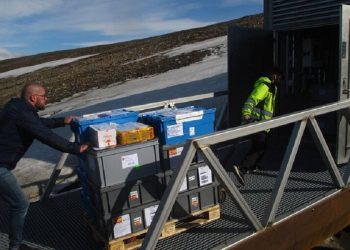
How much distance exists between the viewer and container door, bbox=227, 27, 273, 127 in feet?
22.3

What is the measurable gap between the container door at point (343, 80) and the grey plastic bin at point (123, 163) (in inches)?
118

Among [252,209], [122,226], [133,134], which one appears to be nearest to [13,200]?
[122,226]

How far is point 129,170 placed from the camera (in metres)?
3.84

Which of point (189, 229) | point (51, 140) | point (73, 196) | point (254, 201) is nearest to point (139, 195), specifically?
point (189, 229)

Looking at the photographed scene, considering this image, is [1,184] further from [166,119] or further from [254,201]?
[254,201]

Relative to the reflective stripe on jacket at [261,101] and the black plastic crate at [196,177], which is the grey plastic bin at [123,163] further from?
the reflective stripe on jacket at [261,101]

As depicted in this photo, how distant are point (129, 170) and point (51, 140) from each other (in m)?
0.82

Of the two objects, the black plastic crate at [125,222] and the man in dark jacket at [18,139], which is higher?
the man in dark jacket at [18,139]

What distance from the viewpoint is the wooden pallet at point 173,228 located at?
3.83 meters

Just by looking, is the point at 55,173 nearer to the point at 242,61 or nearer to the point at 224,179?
the point at 224,179

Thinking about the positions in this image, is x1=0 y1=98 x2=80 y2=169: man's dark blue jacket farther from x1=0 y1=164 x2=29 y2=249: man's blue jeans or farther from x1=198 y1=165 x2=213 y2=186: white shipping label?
x1=198 y1=165 x2=213 y2=186: white shipping label

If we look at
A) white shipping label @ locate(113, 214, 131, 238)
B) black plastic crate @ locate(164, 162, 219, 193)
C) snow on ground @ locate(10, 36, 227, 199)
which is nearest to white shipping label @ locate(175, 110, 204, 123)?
black plastic crate @ locate(164, 162, 219, 193)

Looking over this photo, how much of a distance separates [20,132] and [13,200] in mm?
694

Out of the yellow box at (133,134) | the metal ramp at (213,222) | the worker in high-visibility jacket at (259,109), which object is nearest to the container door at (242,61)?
the worker in high-visibility jacket at (259,109)
